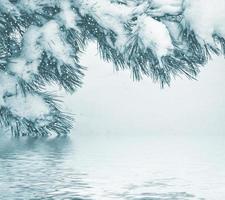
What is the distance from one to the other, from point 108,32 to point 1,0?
60cm

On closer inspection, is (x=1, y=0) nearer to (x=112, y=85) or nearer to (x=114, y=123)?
(x=114, y=123)

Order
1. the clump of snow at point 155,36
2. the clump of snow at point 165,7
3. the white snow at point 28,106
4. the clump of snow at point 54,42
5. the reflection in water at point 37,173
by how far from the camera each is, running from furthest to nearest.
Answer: the white snow at point 28,106, the clump of snow at point 54,42, the clump of snow at point 165,7, the clump of snow at point 155,36, the reflection in water at point 37,173

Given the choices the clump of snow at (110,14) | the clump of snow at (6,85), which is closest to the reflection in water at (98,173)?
the clump of snow at (6,85)

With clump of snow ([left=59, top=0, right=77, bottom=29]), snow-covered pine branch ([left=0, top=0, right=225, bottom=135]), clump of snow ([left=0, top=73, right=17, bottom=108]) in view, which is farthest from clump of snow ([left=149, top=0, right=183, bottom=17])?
clump of snow ([left=0, top=73, right=17, bottom=108])

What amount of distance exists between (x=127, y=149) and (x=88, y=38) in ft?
2.18

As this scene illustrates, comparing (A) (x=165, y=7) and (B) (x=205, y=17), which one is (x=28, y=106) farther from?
(B) (x=205, y=17)

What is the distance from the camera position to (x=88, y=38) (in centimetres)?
358

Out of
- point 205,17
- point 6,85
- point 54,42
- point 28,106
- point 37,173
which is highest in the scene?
point 205,17

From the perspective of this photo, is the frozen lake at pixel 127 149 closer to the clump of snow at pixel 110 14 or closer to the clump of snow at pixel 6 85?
the clump of snow at pixel 6 85

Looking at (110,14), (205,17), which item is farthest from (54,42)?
(205,17)

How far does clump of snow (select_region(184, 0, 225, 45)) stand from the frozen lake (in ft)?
1.99

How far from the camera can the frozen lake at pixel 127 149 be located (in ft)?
6.95

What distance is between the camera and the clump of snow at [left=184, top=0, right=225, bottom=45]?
3.07 m

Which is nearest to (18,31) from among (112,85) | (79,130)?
(79,130)
